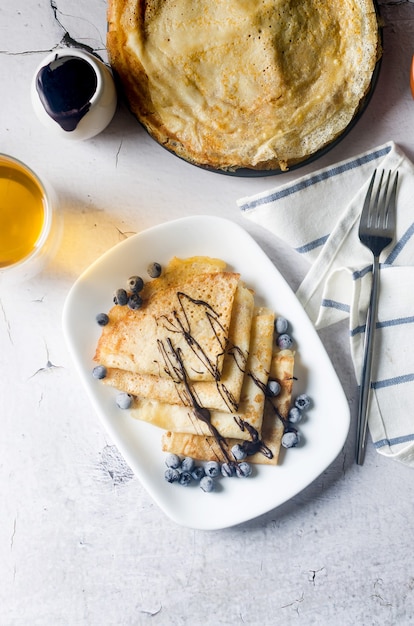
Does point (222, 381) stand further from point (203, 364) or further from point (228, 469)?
point (228, 469)

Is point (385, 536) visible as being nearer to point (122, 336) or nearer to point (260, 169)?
point (122, 336)

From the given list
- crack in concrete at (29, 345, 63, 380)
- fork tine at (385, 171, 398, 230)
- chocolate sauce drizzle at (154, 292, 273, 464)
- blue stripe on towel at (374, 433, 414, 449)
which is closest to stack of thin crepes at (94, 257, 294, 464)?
chocolate sauce drizzle at (154, 292, 273, 464)

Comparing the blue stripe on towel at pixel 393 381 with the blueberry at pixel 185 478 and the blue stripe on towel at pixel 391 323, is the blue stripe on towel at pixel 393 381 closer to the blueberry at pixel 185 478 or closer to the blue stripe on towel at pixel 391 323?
the blue stripe on towel at pixel 391 323

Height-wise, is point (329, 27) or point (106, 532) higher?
point (329, 27)

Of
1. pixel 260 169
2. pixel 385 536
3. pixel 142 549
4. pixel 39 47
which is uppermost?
pixel 39 47

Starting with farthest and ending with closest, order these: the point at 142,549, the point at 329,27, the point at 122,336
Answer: the point at 142,549 < the point at 122,336 < the point at 329,27

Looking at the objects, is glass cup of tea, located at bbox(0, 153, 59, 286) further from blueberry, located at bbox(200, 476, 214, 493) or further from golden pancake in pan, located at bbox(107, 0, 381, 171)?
blueberry, located at bbox(200, 476, 214, 493)

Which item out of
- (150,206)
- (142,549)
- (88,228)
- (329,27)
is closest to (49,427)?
(142,549)
